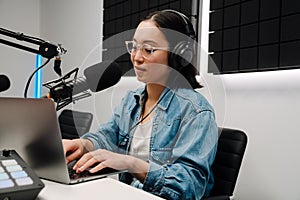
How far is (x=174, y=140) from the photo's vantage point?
0.98 metres

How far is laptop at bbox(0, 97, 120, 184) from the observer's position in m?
0.54

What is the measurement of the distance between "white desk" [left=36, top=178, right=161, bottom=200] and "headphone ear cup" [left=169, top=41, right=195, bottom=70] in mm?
571

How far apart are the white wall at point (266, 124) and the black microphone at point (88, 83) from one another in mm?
757

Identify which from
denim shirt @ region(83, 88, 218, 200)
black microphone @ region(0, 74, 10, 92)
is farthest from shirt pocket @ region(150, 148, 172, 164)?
black microphone @ region(0, 74, 10, 92)

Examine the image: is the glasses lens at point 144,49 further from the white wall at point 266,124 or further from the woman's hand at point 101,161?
the white wall at point 266,124

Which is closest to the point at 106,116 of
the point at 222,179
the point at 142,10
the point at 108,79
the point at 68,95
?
the point at 142,10

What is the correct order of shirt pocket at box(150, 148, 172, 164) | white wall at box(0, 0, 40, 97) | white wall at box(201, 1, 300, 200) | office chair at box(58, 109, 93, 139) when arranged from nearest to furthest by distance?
shirt pocket at box(150, 148, 172, 164) → white wall at box(201, 1, 300, 200) → office chair at box(58, 109, 93, 139) → white wall at box(0, 0, 40, 97)

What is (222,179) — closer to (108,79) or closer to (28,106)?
(108,79)

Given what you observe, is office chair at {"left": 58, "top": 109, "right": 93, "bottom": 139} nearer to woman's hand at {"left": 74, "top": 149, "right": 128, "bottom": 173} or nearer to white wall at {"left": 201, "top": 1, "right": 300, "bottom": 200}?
white wall at {"left": 201, "top": 1, "right": 300, "bottom": 200}

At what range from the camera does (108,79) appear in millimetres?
798

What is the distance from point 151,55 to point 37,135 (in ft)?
1.77

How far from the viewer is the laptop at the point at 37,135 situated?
21.4 inches

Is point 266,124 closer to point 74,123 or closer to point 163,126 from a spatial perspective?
point 163,126

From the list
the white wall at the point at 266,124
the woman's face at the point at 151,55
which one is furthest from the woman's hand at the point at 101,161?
the white wall at the point at 266,124
